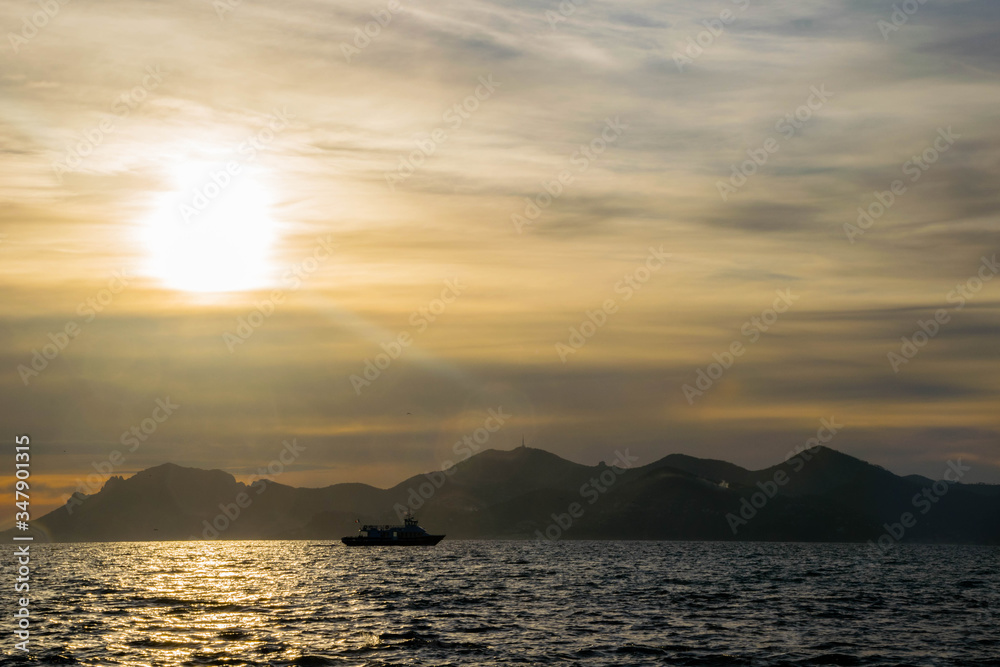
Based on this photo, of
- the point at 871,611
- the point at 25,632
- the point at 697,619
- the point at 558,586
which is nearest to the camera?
the point at 25,632

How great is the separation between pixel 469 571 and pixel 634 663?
135130 mm

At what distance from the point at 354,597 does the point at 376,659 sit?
56.0 meters

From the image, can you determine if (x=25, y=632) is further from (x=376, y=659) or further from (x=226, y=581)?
(x=226, y=581)

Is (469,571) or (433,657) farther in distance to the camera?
(469,571)

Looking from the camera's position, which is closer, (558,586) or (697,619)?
(697,619)

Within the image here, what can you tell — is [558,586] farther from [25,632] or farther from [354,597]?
[25,632]

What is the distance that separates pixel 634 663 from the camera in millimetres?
67125

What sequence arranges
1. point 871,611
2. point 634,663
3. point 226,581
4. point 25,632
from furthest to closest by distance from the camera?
point 226,581
point 871,611
point 25,632
point 634,663

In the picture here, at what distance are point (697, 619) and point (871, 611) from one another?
25.9 metres

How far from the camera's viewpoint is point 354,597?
399 ft

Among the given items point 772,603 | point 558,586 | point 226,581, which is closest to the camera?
point 772,603

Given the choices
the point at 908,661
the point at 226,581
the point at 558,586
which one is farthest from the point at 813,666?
the point at 226,581

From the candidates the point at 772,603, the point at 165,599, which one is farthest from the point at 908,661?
the point at 165,599

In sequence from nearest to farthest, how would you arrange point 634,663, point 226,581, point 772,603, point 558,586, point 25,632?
point 634,663
point 25,632
point 772,603
point 558,586
point 226,581
